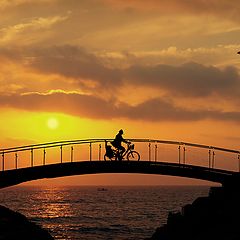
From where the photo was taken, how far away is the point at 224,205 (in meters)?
37.5

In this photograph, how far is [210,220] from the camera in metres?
35.7

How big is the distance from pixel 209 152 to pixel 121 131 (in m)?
8.42

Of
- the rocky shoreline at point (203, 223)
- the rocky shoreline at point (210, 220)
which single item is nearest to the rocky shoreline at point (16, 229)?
the rocky shoreline at point (203, 223)

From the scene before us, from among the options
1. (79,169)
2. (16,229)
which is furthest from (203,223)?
(16,229)

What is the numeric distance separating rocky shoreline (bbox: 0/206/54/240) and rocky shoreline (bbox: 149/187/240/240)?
8.63 meters

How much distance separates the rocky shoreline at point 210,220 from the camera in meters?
33.0

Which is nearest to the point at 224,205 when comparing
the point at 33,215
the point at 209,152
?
the point at 209,152

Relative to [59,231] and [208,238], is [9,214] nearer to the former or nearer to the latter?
[208,238]

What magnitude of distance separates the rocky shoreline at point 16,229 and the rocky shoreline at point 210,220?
8.63 m

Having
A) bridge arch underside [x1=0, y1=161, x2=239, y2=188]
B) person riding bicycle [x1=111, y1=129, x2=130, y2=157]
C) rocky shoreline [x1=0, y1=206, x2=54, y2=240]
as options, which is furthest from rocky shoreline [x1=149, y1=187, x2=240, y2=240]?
rocky shoreline [x1=0, y1=206, x2=54, y2=240]

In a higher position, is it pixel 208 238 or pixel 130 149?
pixel 130 149

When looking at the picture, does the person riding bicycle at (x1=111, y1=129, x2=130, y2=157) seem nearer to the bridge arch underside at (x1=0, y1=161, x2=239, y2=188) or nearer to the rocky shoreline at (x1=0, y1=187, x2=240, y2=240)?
the bridge arch underside at (x1=0, y1=161, x2=239, y2=188)

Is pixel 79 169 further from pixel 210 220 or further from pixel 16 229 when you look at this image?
pixel 210 220

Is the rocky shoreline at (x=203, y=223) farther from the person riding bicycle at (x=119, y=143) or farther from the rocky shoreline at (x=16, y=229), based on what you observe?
the person riding bicycle at (x=119, y=143)
